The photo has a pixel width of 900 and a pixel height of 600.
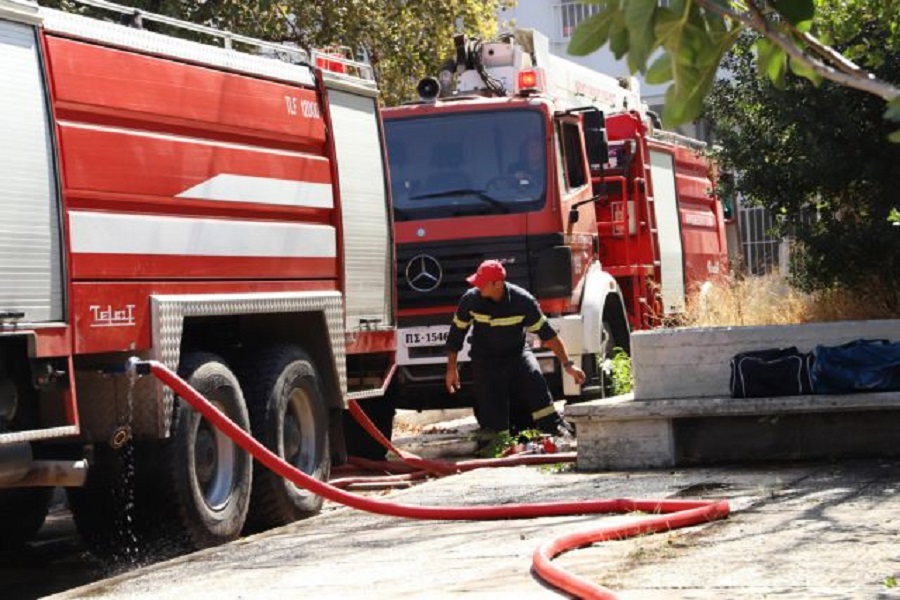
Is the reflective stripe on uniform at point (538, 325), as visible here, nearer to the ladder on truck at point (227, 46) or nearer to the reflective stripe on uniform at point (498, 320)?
the reflective stripe on uniform at point (498, 320)

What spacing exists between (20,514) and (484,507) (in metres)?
2.84

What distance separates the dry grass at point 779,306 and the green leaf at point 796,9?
927 centimetres

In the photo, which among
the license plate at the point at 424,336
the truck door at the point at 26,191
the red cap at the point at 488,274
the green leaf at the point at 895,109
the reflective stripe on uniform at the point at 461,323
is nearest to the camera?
the green leaf at the point at 895,109

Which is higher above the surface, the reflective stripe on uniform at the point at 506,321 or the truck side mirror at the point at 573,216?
the truck side mirror at the point at 573,216

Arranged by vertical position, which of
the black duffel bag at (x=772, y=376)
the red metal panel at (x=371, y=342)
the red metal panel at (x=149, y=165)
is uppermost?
the red metal panel at (x=149, y=165)

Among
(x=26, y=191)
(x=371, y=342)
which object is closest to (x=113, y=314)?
(x=26, y=191)

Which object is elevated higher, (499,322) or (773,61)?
(773,61)

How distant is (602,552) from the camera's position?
794 cm

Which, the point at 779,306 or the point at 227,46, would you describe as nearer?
the point at 227,46

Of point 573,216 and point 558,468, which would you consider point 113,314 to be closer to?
point 558,468

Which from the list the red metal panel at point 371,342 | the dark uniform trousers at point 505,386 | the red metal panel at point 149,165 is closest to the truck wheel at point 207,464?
the red metal panel at point 149,165

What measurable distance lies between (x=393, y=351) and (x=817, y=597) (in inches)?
243

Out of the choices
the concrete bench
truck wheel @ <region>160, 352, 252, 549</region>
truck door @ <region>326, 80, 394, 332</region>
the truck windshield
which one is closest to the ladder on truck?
truck door @ <region>326, 80, 394, 332</region>

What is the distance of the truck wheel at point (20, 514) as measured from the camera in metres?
10.4
